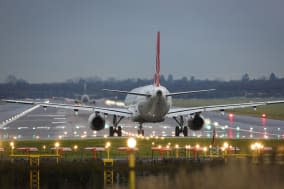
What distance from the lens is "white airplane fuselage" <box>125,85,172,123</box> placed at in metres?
55.3

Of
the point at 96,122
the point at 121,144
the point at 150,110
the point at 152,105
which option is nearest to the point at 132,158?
the point at 121,144

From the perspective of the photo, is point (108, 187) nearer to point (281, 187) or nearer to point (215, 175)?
point (215, 175)

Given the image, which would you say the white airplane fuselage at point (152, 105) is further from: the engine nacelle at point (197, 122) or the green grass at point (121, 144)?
the green grass at point (121, 144)

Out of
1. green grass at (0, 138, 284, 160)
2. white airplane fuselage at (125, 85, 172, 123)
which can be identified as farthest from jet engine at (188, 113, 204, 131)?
green grass at (0, 138, 284, 160)

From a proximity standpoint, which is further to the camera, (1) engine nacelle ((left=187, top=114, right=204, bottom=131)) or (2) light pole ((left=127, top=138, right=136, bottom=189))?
(1) engine nacelle ((left=187, top=114, right=204, bottom=131))

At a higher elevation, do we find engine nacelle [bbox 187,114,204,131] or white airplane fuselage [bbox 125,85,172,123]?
white airplane fuselage [bbox 125,85,172,123]

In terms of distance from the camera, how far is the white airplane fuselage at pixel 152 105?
55.3m

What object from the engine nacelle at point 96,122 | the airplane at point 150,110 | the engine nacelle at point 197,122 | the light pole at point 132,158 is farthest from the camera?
the engine nacelle at point 197,122

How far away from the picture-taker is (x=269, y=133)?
2441 inches

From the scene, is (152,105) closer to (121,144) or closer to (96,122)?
(96,122)

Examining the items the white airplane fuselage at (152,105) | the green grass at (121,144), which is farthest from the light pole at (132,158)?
the white airplane fuselage at (152,105)

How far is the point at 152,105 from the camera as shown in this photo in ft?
184

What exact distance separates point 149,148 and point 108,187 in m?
20.0

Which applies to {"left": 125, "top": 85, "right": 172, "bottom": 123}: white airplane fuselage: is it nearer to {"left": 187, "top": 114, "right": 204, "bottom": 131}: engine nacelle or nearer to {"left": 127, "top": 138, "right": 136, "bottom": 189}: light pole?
{"left": 187, "top": 114, "right": 204, "bottom": 131}: engine nacelle
